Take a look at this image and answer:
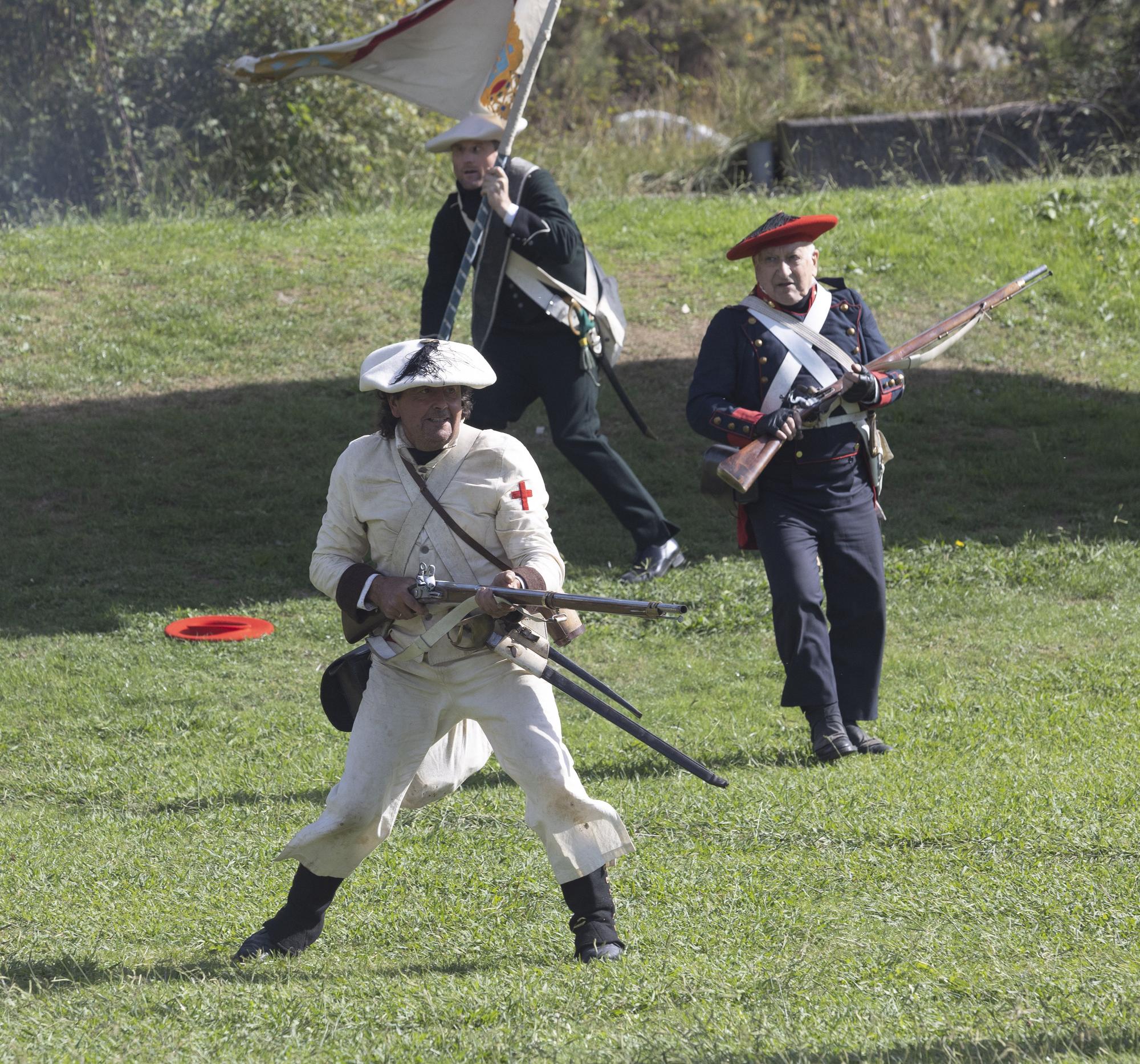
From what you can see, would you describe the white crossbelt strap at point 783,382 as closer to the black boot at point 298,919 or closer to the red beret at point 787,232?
the red beret at point 787,232

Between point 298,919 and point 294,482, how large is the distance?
20.8 ft

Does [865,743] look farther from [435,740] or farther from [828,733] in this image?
[435,740]

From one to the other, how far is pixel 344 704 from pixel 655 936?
120cm

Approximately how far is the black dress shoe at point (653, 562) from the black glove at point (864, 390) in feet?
9.55

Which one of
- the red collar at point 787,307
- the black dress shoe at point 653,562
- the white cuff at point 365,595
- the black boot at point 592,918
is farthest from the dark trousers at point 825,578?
the black dress shoe at point 653,562

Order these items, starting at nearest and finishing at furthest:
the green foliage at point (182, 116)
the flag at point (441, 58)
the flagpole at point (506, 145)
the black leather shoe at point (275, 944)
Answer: the black leather shoe at point (275, 944) < the flagpole at point (506, 145) < the flag at point (441, 58) < the green foliage at point (182, 116)

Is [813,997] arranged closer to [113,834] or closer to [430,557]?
[430,557]

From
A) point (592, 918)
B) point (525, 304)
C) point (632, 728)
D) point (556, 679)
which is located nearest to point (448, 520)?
point (556, 679)

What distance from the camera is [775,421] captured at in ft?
19.8

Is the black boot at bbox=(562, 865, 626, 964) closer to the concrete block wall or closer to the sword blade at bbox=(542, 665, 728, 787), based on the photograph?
the sword blade at bbox=(542, 665, 728, 787)

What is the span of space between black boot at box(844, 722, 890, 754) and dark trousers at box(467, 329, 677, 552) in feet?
Result: 9.03

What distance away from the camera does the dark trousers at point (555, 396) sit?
8.50 metres

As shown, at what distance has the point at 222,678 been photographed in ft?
25.7

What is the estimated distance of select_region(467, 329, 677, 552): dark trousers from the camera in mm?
8500
